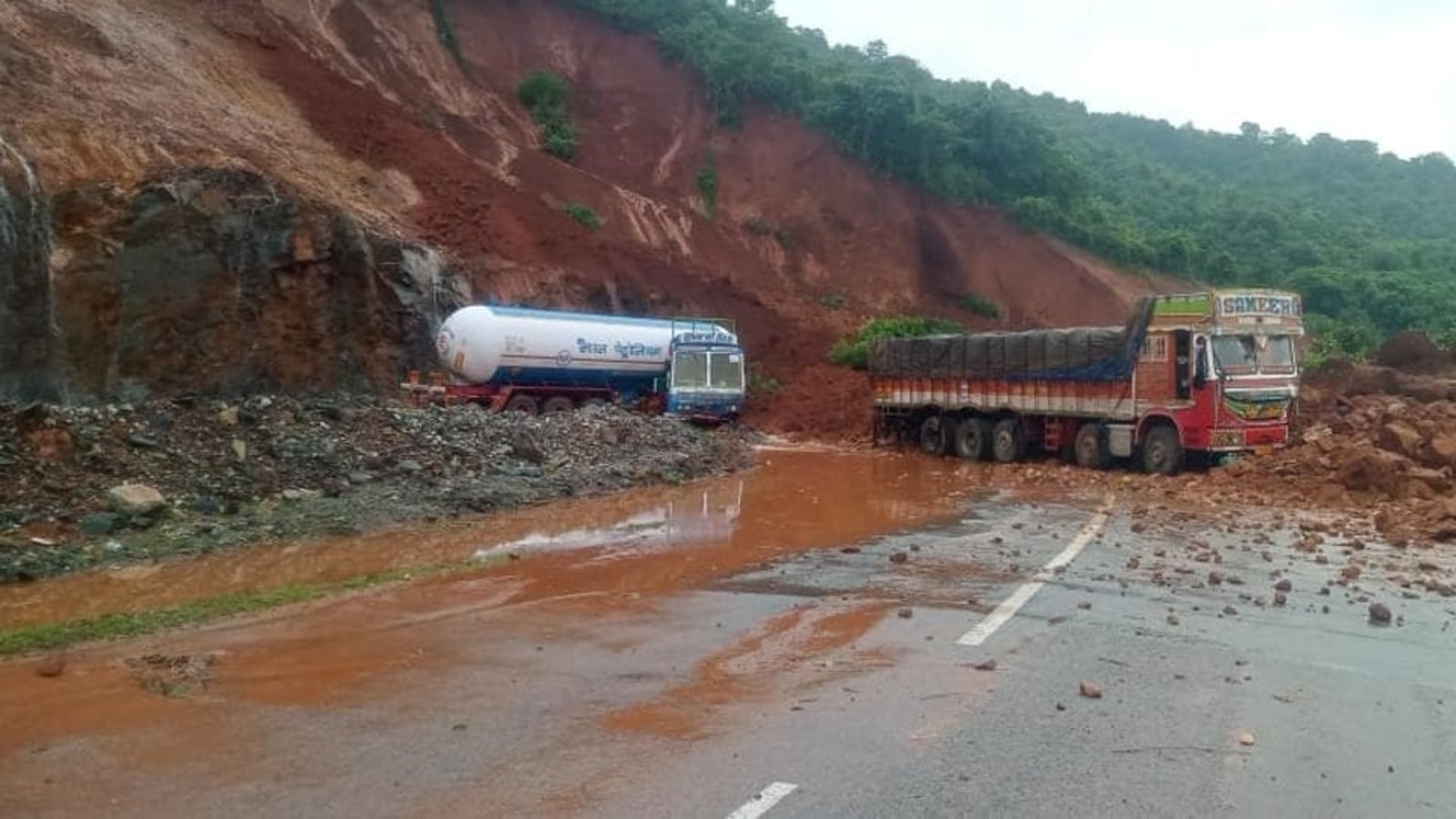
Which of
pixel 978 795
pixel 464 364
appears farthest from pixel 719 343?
pixel 978 795

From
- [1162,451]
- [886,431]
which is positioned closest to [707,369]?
[886,431]

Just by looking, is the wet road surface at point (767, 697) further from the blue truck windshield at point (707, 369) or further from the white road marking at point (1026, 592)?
the blue truck windshield at point (707, 369)

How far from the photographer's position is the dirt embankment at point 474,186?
23.0 metres

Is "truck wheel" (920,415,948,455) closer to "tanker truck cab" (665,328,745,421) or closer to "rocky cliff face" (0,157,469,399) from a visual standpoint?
"tanker truck cab" (665,328,745,421)

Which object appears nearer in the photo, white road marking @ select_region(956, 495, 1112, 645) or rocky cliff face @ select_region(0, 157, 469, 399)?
white road marking @ select_region(956, 495, 1112, 645)

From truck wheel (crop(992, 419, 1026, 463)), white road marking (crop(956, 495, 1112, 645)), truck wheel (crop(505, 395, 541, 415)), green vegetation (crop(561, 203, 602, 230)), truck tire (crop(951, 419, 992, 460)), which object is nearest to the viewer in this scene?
white road marking (crop(956, 495, 1112, 645))

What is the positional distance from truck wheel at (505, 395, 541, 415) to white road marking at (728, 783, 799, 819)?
24163 mm

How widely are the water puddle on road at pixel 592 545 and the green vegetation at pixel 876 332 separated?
697 inches

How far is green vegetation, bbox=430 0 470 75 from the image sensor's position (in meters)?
51.2

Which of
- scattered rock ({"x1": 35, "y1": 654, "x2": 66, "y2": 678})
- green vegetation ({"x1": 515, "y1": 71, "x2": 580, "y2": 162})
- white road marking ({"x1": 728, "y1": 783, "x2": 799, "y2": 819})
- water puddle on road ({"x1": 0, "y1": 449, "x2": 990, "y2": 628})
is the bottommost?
water puddle on road ({"x1": 0, "y1": 449, "x2": 990, "y2": 628})

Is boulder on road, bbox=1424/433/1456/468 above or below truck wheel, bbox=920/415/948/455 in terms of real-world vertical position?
above

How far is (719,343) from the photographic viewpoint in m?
32.7

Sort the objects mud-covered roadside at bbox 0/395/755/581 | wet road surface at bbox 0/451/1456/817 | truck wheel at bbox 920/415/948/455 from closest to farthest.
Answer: wet road surface at bbox 0/451/1456/817 → mud-covered roadside at bbox 0/395/755/581 → truck wheel at bbox 920/415/948/455

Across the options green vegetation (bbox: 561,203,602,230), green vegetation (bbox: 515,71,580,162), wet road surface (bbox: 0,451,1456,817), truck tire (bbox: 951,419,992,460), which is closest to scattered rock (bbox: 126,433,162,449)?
wet road surface (bbox: 0,451,1456,817)
